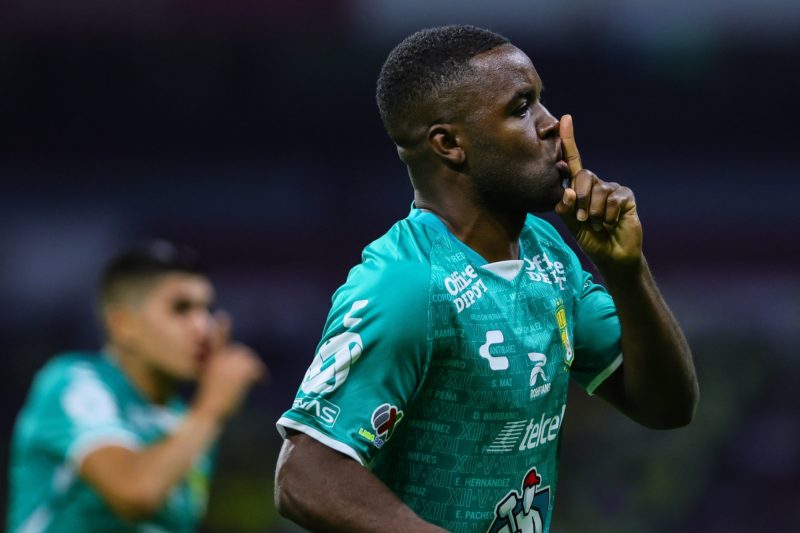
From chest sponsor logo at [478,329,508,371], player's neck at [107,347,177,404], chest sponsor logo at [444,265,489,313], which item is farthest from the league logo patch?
player's neck at [107,347,177,404]

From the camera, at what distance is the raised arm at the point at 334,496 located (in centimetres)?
231

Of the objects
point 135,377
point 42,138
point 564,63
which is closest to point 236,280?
point 42,138

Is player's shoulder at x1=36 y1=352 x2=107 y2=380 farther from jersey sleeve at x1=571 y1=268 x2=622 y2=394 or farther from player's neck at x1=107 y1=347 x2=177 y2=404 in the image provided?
jersey sleeve at x1=571 y1=268 x2=622 y2=394

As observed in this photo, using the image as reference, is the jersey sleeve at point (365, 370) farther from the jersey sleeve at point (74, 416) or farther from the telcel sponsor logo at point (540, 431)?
the jersey sleeve at point (74, 416)

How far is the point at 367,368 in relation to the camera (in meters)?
2.40

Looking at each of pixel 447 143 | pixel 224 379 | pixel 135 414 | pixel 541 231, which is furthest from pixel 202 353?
pixel 447 143

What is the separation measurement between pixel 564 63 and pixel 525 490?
8136 mm

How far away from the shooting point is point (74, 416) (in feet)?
15.8

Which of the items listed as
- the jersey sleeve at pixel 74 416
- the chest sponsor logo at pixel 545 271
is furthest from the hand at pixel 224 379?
the chest sponsor logo at pixel 545 271

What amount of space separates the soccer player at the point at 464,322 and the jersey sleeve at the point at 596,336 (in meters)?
0.08

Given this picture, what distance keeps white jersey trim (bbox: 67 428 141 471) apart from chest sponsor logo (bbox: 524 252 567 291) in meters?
2.45

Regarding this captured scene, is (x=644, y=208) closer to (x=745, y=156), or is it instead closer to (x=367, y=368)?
(x=745, y=156)

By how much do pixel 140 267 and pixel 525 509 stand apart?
10.8ft

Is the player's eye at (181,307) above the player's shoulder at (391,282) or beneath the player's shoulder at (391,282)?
beneath
